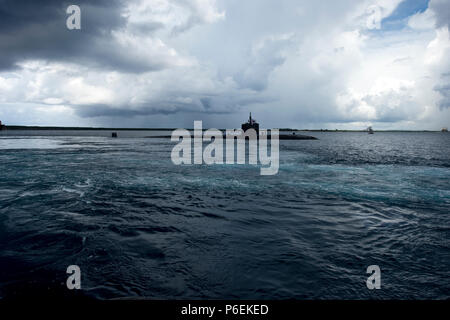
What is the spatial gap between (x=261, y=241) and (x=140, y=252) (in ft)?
15.1

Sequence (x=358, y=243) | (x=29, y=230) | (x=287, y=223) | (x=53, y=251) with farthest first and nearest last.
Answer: (x=287, y=223)
(x=29, y=230)
(x=358, y=243)
(x=53, y=251)

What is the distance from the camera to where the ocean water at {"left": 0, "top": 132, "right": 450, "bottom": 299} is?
7332 millimetres

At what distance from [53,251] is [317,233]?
10280 mm

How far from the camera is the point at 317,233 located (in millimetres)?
11477

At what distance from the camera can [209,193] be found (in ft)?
61.7

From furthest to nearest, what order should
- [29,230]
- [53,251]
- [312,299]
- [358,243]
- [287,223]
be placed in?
1. [287,223]
2. [29,230]
3. [358,243]
4. [53,251]
5. [312,299]

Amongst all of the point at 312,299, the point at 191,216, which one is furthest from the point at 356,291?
the point at 191,216

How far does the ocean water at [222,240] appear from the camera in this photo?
733cm

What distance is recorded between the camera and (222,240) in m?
10.6

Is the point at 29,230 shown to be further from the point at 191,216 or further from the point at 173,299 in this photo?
the point at 173,299
